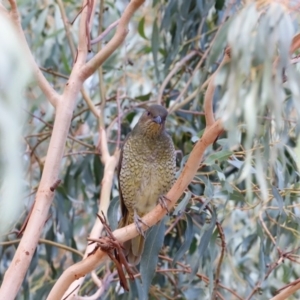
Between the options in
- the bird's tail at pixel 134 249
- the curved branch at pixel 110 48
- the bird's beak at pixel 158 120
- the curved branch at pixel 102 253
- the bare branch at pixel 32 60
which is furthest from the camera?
the bird's beak at pixel 158 120

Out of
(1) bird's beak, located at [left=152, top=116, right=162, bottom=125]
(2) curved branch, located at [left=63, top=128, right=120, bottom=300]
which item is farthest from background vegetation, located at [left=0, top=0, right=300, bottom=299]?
(1) bird's beak, located at [left=152, top=116, right=162, bottom=125]

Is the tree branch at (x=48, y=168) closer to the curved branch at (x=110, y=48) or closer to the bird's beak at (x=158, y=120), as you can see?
the curved branch at (x=110, y=48)

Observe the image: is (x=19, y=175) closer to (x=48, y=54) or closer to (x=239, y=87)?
(x=239, y=87)

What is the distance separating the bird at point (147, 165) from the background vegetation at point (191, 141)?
0.30 ft

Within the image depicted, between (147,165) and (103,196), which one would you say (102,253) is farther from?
(147,165)

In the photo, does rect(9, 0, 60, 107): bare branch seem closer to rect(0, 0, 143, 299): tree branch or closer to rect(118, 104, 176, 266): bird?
rect(0, 0, 143, 299): tree branch

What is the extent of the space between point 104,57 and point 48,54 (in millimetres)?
1479

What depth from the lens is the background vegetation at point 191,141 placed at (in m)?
1.09

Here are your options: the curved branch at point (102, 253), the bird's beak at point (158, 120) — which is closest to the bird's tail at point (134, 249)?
the bird's beak at point (158, 120)

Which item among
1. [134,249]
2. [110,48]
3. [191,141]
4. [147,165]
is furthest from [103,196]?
[191,141]

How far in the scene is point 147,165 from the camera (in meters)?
2.57

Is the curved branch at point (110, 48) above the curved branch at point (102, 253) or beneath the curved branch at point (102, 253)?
above

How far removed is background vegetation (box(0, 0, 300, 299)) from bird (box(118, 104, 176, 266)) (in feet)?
0.30

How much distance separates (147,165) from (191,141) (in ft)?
0.92
